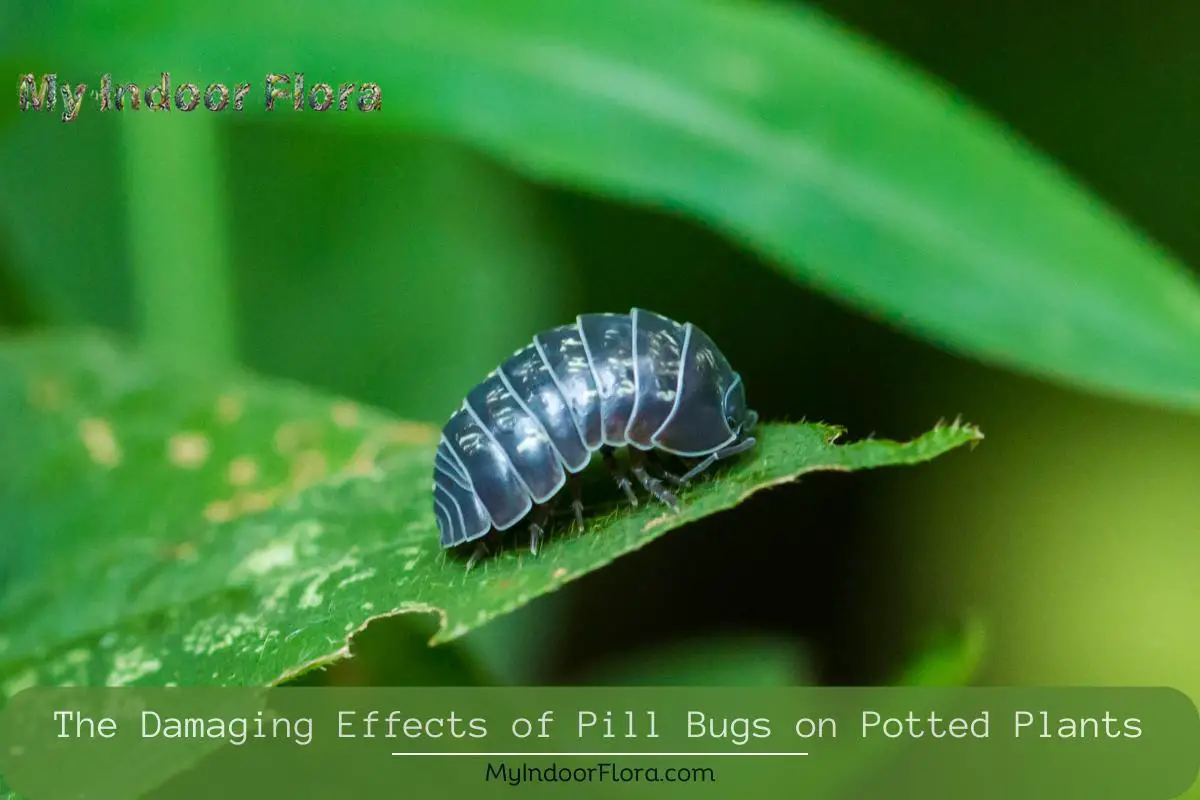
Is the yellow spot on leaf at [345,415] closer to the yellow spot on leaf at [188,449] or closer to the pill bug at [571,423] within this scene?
the yellow spot on leaf at [188,449]

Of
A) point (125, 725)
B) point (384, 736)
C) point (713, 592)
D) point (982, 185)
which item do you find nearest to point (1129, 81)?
point (982, 185)

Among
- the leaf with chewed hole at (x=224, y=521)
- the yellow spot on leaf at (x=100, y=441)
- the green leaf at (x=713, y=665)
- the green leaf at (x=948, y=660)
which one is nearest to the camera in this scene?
the leaf with chewed hole at (x=224, y=521)

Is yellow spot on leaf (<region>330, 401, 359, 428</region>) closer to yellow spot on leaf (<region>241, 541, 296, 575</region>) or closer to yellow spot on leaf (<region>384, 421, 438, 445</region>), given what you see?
yellow spot on leaf (<region>384, 421, 438, 445</region>)

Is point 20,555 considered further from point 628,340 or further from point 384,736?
point 628,340

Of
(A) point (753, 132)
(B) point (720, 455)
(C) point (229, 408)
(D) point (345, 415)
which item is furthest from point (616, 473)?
(A) point (753, 132)

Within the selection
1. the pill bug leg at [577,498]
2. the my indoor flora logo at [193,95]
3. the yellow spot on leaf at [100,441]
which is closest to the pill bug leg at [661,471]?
the pill bug leg at [577,498]

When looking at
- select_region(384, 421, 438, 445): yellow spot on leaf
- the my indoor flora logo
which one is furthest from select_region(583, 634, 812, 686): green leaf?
the my indoor flora logo

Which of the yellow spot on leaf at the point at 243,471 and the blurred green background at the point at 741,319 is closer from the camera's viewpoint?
the yellow spot on leaf at the point at 243,471
